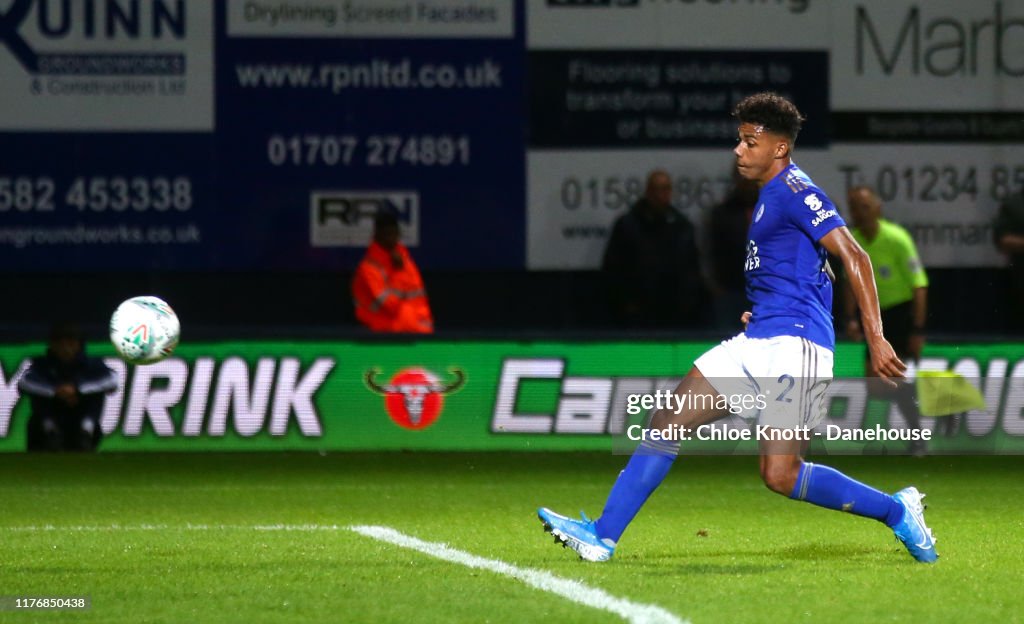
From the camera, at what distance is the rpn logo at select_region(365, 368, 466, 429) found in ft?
39.6

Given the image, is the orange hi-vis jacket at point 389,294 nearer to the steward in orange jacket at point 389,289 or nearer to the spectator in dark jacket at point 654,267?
the steward in orange jacket at point 389,289

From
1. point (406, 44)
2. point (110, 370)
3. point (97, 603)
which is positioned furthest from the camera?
A: point (406, 44)

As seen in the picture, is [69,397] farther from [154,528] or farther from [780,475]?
[780,475]

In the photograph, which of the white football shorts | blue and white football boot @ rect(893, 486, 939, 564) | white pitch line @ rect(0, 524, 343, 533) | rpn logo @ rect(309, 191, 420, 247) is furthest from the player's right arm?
rpn logo @ rect(309, 191, 420, 247)

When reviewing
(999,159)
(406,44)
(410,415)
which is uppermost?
(406,44)

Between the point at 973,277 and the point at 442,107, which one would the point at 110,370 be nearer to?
the point at 442,107

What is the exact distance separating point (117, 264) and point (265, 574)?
7.11 metres

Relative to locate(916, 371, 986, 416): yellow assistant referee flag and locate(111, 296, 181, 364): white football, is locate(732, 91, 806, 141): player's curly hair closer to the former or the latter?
locate(111, 296, 181, 364): white football

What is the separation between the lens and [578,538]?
6672 mm

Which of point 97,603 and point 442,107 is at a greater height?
point 442,107

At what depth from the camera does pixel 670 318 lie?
43.4 feet

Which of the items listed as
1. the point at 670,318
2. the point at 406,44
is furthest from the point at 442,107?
the point at 670,318

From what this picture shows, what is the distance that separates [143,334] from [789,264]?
9.22 feet

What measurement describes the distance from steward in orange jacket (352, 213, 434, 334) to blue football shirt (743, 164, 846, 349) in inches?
248
